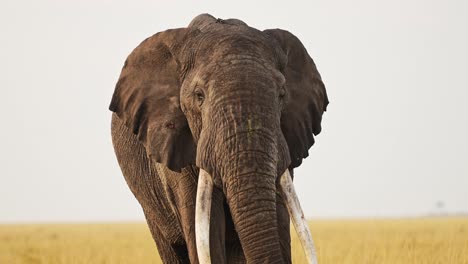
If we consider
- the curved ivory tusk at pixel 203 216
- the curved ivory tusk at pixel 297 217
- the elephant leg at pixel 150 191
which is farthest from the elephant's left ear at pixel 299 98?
the elephant leg at pixel 150 191

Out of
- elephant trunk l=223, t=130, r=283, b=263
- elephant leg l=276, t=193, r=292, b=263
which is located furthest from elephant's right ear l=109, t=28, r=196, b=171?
elephant trunk l=223, t=130, r=283, b=263

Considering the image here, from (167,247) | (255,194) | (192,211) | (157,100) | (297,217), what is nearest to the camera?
(255,194)

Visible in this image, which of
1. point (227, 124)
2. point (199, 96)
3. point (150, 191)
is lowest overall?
point (150, 191)

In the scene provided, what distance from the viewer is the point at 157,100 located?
752 cm

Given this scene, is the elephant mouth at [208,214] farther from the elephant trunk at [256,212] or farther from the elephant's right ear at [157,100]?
the elephant's right ear at [157,100]

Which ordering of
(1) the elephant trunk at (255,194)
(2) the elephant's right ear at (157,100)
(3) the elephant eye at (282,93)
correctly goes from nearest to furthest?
1. (1) the elephant trunk at (255,194)
2. (3) the elephant eye at (282,93)
3. (2) the elephant's right ear at (157,100)

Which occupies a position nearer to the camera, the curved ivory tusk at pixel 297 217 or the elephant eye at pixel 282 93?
the curved ivory tusk at pixel 297 217

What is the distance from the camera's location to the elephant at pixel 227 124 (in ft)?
21.4

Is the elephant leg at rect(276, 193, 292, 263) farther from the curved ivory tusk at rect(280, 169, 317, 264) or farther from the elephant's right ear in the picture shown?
the elephant's right ear

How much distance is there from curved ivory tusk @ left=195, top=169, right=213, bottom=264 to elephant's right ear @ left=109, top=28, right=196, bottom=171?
1.42 ft

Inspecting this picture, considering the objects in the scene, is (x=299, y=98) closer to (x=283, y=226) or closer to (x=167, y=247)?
(x=283, y=226)

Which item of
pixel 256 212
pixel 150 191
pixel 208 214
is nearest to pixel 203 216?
pixel 208 214

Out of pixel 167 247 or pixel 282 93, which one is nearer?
pixel 282 93

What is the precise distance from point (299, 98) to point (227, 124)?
1147mm
